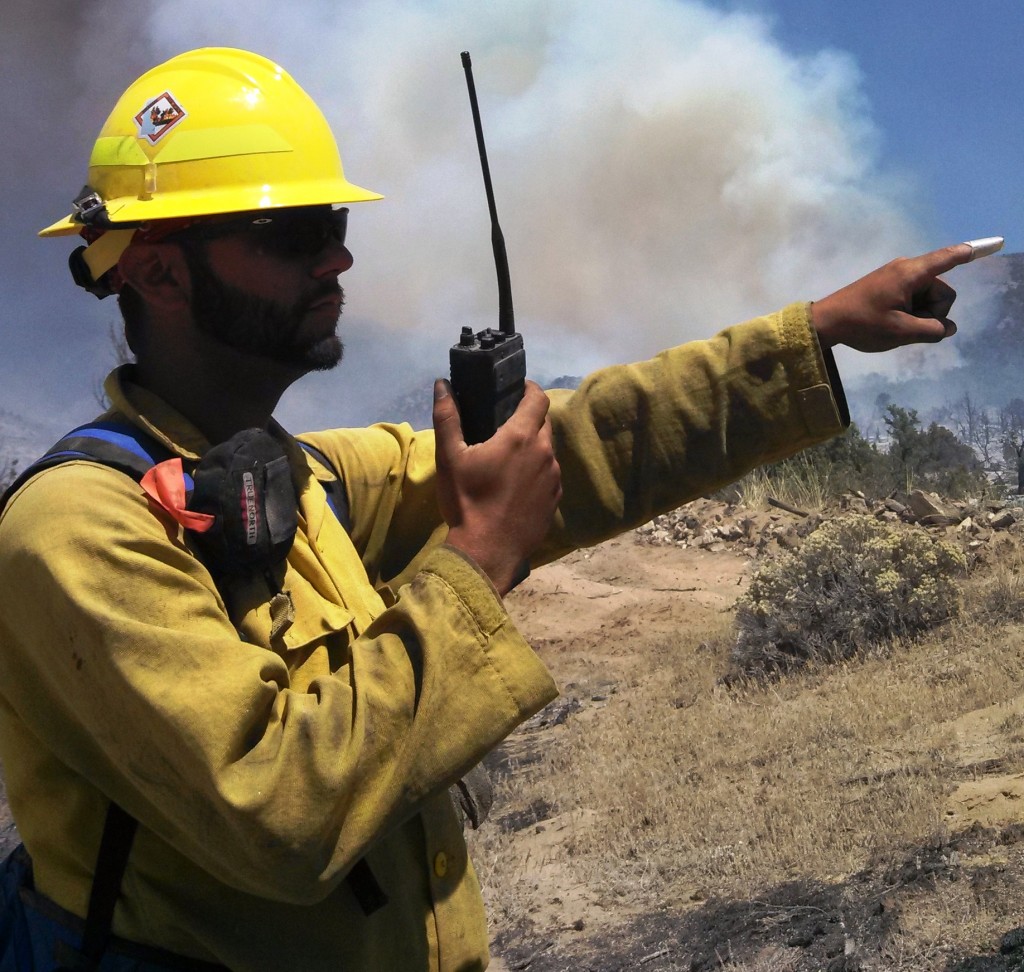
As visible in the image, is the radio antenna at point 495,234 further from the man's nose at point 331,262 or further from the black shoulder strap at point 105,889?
the black shoulder strap at point 105,889

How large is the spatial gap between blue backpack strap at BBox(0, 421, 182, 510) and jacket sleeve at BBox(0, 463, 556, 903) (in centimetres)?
5

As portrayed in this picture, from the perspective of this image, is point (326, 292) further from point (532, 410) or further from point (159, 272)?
point (532, 410)

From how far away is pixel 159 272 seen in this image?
6.81ft

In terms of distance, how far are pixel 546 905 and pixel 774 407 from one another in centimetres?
384

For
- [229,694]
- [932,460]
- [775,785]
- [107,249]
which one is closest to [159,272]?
[107,249]

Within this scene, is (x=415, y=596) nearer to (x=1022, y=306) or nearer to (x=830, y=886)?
(x=830, y=886)

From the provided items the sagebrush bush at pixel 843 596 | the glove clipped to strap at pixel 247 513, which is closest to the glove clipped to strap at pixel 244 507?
the glove clipped to strap at pixel 247 513

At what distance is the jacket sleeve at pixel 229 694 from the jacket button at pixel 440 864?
16.3 inches

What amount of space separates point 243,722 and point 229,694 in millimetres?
38

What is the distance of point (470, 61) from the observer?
2.07 metres

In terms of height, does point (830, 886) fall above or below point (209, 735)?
below

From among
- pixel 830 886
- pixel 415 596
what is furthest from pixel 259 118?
pixel 830 886

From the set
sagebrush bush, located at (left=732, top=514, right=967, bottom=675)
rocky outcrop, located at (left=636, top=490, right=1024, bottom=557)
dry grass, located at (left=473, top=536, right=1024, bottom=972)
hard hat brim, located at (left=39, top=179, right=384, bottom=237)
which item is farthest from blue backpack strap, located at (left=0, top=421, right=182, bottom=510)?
rocky outcrop, located at (left=636, top=490, right=1024, bottom=557)

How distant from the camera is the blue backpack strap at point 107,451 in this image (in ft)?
5.55
